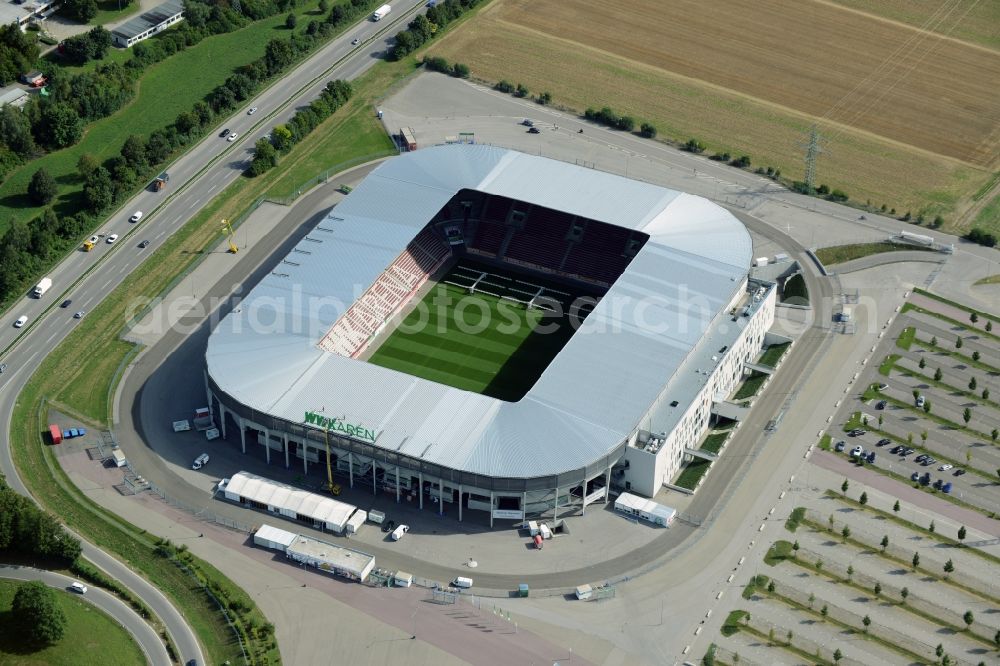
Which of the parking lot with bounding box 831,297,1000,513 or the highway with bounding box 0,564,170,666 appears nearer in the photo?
the highway with bounding box 0,564,170,666

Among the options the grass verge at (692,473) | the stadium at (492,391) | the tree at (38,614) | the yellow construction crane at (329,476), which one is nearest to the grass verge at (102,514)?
the tree at (38,614)

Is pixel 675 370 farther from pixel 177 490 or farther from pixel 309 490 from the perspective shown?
pixel 177 490

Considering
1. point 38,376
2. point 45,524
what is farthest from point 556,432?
point 38,376

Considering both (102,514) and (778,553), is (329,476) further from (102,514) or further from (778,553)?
(778,553)

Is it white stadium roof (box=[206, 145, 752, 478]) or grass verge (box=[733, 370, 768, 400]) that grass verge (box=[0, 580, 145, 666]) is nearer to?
white stadium roof (box=[206, 145, 752, 478])

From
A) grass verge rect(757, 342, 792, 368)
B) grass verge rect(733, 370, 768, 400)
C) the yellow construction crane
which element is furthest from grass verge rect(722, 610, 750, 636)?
the yellow construction crane

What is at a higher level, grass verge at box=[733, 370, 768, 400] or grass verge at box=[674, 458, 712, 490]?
grass verge at box=[733, 370, 768, 400]
